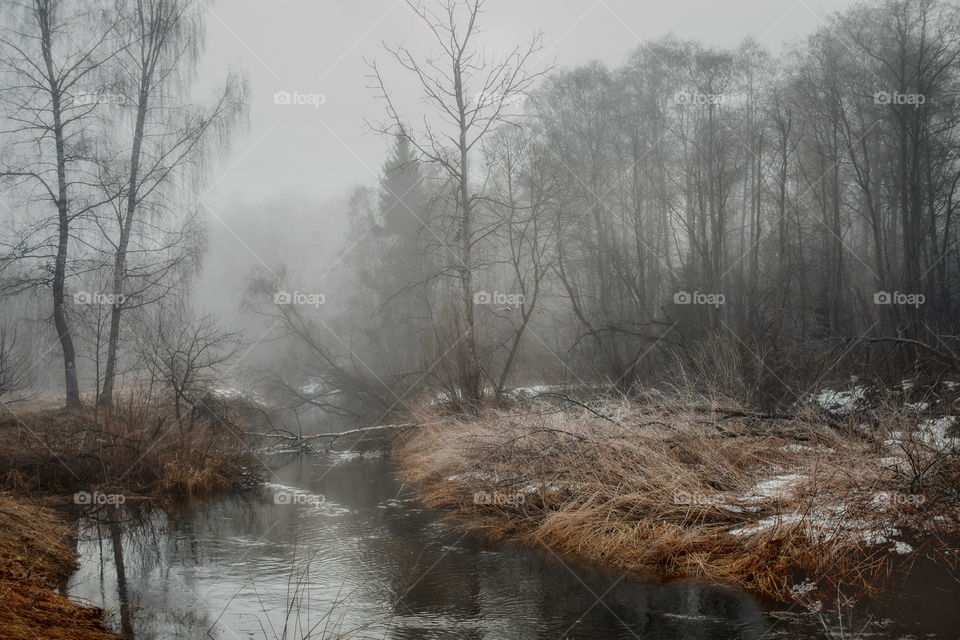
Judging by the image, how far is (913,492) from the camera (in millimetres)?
6961

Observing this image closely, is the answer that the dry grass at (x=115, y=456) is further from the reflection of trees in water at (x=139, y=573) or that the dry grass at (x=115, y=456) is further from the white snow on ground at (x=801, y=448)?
the white snow on ground at (x=801, y=448)

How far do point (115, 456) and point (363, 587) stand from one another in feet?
22.0

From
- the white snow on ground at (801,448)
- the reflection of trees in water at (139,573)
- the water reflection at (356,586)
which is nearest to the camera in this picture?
the water reflection at (356,586)

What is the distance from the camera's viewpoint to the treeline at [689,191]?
18344 mm

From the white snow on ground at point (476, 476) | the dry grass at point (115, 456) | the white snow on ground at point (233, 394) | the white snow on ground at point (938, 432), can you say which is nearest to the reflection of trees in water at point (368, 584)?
the white snow on ground at point (476, 476)

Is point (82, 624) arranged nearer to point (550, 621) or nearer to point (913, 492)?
point (550, 621)

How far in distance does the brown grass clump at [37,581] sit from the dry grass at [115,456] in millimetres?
2108

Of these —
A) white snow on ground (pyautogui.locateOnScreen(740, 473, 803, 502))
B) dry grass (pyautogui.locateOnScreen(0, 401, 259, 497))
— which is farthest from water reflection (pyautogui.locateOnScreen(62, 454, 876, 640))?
white snow on ground (pyautogui.locateOnScreen(740, 473, 803, 502))

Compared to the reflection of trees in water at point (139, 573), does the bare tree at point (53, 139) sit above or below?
above

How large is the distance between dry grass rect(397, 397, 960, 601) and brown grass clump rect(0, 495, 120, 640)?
15.2 feet

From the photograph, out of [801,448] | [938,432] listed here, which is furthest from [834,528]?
[938,432]

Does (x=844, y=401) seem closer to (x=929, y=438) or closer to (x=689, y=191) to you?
(x=929, y=438)

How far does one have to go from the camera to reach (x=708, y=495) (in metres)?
7.93

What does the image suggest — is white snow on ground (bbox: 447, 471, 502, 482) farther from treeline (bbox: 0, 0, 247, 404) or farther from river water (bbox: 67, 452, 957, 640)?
treeline (bbox: 0, 0, 247, 404)
